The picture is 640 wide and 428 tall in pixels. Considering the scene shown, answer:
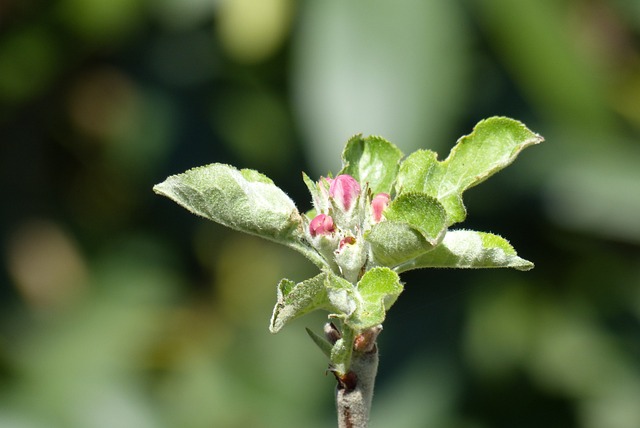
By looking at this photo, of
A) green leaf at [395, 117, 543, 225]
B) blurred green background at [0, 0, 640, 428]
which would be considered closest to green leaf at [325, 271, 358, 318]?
green leaf at [395, 117, 543, 225]

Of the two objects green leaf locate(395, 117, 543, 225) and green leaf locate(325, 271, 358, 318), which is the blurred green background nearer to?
green leaf locate(395, 117, 543, 225)

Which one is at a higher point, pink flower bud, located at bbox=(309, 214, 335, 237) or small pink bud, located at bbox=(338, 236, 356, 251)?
pink flower bud, located at bbox=(309, 214, 335, 237)

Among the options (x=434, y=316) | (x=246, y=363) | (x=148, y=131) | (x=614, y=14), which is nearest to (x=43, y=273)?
(x=148, y=131)

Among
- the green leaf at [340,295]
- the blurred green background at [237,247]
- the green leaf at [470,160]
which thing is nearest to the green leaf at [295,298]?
the green leaf at [340,295]

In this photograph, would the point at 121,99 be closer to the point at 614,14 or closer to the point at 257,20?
the point at 257,20

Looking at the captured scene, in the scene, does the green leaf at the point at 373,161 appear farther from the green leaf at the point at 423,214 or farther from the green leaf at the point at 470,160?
the green leaf at the point at 423,214

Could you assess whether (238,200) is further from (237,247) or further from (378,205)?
(237,247)

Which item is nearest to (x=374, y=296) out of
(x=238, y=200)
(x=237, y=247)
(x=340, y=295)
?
(x=340, y=295)
